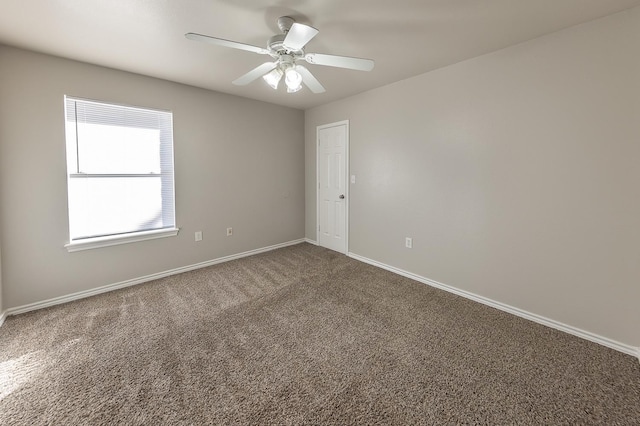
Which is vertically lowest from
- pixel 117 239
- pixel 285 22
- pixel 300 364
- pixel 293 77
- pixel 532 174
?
pixel 300 364

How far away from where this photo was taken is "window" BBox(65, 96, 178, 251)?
2773 mm

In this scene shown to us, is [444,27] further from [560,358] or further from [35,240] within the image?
[35,240]

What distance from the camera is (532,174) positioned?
2.36 metres

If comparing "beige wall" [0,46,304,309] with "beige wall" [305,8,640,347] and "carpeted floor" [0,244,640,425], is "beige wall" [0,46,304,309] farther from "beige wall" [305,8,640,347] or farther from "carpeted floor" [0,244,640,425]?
"beige wall" [305,8,640,347]

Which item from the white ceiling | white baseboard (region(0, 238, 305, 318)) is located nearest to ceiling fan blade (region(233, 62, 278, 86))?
the white ceiling

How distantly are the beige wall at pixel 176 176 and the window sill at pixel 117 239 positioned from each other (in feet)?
0.20

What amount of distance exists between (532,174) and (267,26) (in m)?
2.51

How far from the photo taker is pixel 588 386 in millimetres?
1671

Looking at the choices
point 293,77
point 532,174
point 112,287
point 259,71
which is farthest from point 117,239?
point 532,174

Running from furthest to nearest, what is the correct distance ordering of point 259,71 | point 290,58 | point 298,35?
point 259,71
point 290,58
point 298,35

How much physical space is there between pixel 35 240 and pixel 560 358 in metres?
4.54

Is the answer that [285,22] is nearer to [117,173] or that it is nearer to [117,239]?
[117,173]

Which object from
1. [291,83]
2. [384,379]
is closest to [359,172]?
[291,83]

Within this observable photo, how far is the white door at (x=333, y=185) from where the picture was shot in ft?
13.6
